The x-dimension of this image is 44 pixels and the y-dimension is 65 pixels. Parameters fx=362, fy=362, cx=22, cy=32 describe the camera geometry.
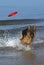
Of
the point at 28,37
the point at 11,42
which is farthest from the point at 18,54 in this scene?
the point at 11,42

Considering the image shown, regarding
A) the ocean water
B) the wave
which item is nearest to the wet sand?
the ocean water

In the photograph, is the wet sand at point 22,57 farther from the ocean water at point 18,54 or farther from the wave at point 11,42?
the wave at point 11,42

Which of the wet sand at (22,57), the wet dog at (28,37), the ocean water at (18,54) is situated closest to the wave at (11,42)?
the ocean water at (18,54)

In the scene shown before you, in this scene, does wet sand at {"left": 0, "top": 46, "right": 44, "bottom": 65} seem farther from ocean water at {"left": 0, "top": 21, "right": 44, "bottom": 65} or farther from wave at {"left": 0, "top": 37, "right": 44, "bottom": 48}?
wave at {"left": 0, "top": 37, "right": 44, "bottom": 48}

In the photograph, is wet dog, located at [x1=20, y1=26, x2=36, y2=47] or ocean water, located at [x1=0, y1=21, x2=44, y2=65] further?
wet dog, located at [x1=20, y1=26, x2=36, y2=47]

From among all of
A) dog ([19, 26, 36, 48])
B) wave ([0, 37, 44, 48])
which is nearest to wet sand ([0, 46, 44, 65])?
dog ([19, 26, 36, 48])

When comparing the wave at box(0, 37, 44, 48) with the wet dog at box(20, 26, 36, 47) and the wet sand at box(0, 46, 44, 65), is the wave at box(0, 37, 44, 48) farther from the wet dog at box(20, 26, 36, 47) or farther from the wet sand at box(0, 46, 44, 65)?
the wet sand at box(0, 46, 44, 65)

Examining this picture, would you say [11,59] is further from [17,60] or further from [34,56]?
[34,56]

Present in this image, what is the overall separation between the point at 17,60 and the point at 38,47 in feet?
8.23

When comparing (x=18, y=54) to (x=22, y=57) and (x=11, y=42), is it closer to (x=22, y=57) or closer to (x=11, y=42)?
(x=22, y=57)

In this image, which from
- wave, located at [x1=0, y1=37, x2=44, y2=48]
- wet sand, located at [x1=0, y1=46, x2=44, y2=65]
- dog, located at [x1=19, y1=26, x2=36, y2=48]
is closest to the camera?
wet sand, located at [x1=0, y1=46, x2=44, y2=65]

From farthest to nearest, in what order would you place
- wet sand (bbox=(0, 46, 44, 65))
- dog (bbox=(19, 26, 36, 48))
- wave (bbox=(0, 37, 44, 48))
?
wave (bbox=(0, 37, 44, 48)), dog (bbox=(19, 26, 36, 48)), wet sand (bbox=(0, 46, 44, 65))

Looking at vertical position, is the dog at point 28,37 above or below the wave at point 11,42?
above

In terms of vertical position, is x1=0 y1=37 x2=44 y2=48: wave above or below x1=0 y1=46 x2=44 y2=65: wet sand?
below
